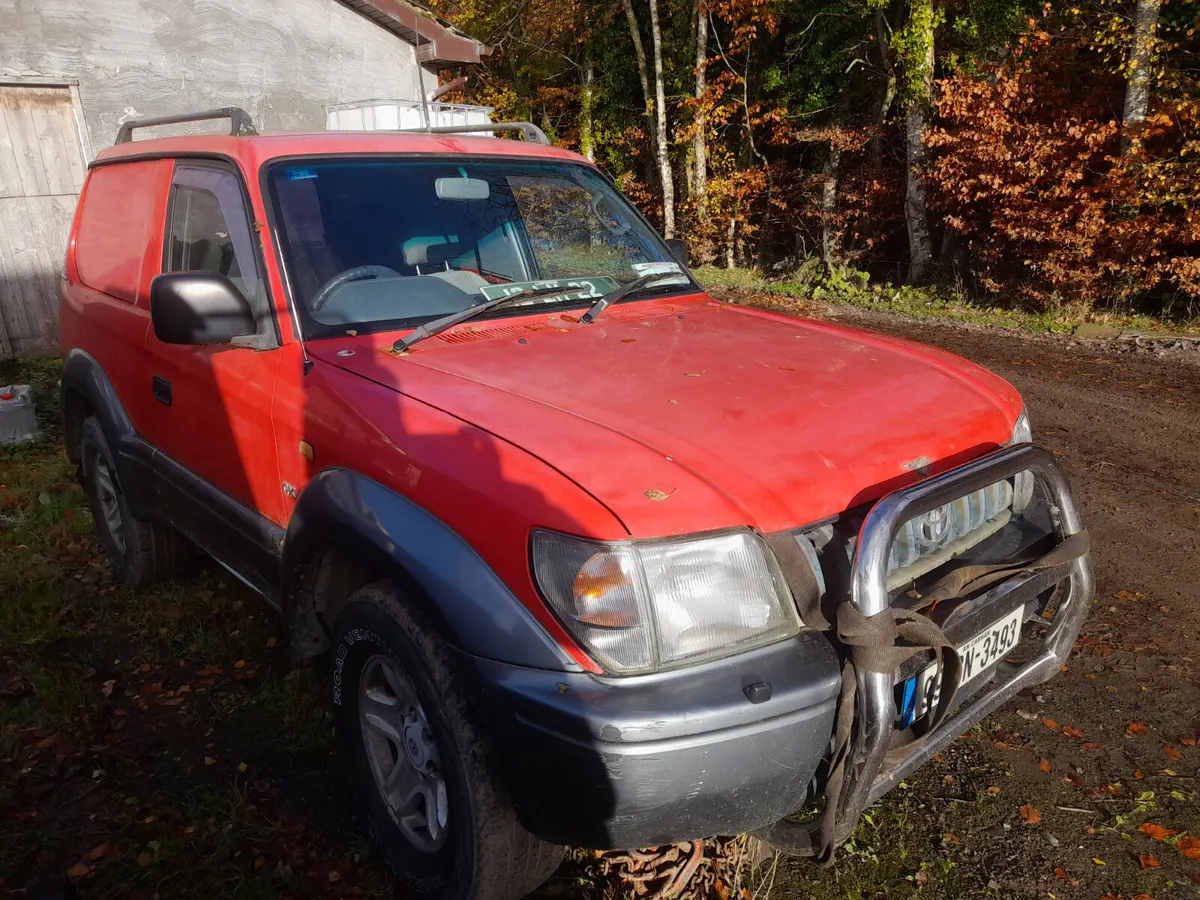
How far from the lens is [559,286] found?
122 inches

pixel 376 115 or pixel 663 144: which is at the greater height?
pixel 376 115

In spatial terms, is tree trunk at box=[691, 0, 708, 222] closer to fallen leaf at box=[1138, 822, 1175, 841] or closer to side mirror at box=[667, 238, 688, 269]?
side mirror at box=[667, 238, 688, 269]

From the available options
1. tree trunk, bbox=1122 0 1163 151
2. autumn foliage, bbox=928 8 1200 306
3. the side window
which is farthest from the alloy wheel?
tree trunk, bbox=1122 0 1163 151

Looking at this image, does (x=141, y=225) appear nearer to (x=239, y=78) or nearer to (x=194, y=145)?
(x=194, y=145)

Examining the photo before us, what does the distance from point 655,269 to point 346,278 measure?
130cm

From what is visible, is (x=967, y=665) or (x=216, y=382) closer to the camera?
(x=967, y=665)

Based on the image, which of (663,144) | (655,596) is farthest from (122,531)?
(663,144)

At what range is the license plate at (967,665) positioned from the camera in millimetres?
2016

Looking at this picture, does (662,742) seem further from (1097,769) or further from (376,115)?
(376,115)

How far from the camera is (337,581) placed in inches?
102

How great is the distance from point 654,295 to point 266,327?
1.47 m

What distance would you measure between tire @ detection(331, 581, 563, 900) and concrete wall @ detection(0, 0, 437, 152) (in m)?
8.72

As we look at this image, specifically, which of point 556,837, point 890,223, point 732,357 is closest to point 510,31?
point 890,223

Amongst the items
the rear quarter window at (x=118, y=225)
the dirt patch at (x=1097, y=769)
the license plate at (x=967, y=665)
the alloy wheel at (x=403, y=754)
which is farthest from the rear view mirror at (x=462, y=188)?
the dirt patch at (x=1097, y=769)
